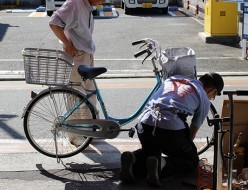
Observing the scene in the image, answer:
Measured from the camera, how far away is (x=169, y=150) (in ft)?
14.9

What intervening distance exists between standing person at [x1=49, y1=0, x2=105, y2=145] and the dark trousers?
957 mm

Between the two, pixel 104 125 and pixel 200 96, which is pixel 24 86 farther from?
pixel 200 96

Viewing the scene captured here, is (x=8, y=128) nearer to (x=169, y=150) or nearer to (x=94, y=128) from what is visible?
(x=94, y=128)

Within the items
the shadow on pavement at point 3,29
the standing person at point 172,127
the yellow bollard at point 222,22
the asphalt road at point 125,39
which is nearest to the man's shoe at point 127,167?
the standing person at point 172,127

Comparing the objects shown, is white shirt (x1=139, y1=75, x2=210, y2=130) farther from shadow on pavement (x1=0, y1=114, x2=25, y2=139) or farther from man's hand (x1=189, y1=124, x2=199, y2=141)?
shadow on pavement (x1=0, y1=114, x2=25, y2=139)

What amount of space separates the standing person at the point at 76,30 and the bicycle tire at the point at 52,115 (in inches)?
6.9

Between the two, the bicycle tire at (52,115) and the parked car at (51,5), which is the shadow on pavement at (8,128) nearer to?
the bicycle tire at (52,115)

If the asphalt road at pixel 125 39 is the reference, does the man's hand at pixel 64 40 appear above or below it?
above

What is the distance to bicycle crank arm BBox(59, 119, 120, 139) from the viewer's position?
4.96 m

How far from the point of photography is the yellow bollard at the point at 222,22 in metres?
12.3

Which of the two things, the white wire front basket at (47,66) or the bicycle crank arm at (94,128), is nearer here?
the white wire front basket at (47,66)

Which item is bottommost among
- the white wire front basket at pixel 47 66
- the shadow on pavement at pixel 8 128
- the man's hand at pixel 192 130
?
the shadow on pavement at pixel 8 128

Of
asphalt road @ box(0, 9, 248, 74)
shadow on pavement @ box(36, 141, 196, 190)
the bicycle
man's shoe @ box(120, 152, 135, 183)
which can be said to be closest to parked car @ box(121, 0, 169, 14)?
asphalt road @ box(0, 9, 248, 74)

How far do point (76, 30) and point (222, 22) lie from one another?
7780mm
